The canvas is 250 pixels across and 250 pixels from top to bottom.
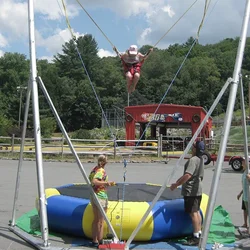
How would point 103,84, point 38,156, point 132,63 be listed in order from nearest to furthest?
point 38,156 → point 132,63 → point 103,84

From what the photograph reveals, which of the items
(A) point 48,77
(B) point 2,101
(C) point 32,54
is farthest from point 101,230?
(B) point 2,101

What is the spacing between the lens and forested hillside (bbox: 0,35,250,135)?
1300 inches

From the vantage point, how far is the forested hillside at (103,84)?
108ft

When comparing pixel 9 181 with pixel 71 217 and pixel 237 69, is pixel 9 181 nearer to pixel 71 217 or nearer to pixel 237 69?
pixel 71 217

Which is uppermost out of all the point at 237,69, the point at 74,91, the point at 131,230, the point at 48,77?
the point at 48,77

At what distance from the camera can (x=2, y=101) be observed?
258ft

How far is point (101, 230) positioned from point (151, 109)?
22.3 m

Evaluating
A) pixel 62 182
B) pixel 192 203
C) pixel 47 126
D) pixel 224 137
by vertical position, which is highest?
pixel 47 126

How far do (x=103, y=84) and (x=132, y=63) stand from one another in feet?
89.9

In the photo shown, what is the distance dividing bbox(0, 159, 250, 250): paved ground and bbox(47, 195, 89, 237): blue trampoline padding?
26 centimetres

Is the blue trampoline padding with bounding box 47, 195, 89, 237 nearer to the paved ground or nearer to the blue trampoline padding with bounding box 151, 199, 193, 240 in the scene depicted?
the paved ground

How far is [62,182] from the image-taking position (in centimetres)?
1452

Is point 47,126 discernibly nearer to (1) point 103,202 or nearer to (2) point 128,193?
(2) point 128,193

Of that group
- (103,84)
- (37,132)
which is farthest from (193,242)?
(103,84)
